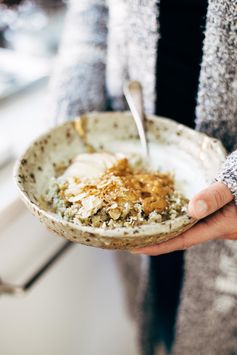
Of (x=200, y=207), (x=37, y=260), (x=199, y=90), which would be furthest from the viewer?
(x=37, y=260)

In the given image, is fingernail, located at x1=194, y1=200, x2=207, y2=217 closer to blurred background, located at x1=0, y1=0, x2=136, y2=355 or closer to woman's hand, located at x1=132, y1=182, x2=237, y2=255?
woman's hand, located at x1=132, y1=182, x2=237, y2=255

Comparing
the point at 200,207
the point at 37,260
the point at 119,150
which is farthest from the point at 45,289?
the point at 200,207

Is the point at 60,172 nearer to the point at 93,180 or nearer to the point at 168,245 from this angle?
the point at 93,180

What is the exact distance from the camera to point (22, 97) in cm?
92

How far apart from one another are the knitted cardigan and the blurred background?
11 cm

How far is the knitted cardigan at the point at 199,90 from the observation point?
0.53 m

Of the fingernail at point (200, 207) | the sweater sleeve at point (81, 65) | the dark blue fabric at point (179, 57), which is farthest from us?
the sweater sleeve at point (81, 65)

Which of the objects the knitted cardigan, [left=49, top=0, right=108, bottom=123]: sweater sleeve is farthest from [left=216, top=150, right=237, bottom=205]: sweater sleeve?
[left=49, top=0, right=108, bottom=123]: sweater sleeve

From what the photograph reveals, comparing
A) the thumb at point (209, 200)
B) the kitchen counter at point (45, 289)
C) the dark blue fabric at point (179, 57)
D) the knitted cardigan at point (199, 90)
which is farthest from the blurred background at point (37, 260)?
the thumb at point (209, 200)

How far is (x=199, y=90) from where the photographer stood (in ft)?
1.86

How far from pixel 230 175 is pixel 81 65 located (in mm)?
353

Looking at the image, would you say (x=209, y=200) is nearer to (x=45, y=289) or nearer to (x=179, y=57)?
(x=179, y=57)

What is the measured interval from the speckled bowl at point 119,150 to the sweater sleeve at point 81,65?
0.24 feet

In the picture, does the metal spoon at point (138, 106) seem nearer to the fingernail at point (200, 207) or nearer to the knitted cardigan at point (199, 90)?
the knitted cardigan at point (199, 90)
